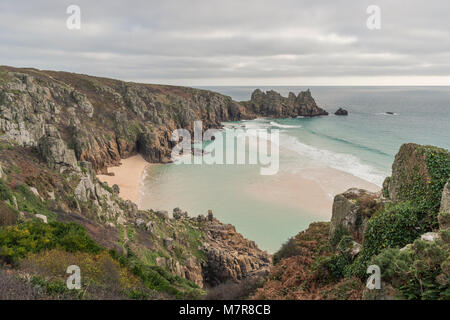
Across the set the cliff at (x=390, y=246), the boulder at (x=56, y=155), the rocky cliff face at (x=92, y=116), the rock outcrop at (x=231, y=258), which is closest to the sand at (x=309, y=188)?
the rock outcrop at (x=231, y=258)

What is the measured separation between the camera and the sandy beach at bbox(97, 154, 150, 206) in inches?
1254

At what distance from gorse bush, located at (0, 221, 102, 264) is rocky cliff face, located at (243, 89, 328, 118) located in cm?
9548

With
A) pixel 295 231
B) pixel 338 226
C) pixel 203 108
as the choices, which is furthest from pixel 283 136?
pixel 338 226

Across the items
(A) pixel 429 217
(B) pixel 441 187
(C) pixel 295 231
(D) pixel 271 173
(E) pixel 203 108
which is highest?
(E) pixel 203 108

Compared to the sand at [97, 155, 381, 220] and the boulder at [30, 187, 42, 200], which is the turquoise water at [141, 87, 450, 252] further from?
the boulder at [30, 187, 42, 200]

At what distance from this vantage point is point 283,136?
66188 millimetres

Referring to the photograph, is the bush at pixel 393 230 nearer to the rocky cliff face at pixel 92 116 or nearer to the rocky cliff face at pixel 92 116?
the rocky cliff face at pixel 92 116

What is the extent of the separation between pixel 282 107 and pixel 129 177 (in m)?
76.4

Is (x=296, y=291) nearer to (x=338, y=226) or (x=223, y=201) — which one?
(x=338, y=226)

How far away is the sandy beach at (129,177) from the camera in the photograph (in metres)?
31.8

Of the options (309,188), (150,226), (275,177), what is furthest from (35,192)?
(275,177)

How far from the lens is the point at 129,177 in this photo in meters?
37.8

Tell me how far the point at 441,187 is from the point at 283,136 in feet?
191

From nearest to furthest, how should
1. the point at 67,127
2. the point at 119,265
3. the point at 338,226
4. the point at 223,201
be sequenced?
the point at 119,265 → the point at 338,226 → the point at 223,201 → the point at 67,127
